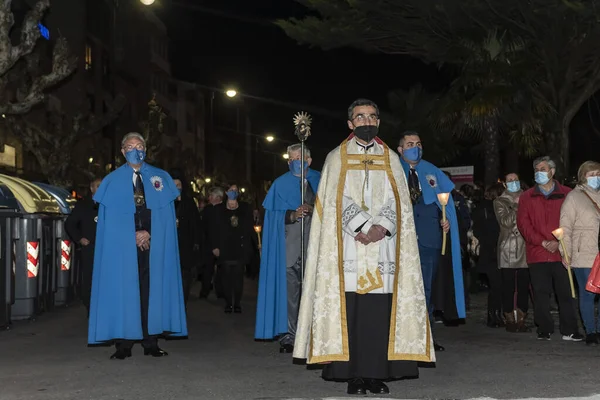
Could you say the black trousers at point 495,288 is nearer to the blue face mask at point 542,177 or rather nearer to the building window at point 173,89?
the blue face mask at point 542,177

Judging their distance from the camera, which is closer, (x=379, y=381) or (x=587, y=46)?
(x=379, y=381)

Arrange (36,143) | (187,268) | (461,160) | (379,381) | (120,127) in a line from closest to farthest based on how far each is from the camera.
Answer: (379,381), (187,268), (36,143), (461,160), (120,127)

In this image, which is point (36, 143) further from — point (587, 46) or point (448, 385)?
point (448, 385)

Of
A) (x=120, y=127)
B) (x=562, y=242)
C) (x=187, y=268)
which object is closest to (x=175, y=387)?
(x=562, y=242)

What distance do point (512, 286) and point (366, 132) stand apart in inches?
213

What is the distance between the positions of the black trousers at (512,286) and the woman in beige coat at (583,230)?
1452 mm

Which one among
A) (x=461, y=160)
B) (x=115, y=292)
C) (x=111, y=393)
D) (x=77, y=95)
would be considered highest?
(x=77, y=95)

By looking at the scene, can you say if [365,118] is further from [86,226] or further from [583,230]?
[86,226]

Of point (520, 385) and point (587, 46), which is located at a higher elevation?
point (587, 46)

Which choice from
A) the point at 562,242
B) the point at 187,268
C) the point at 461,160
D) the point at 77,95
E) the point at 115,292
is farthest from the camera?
the point at 77,95

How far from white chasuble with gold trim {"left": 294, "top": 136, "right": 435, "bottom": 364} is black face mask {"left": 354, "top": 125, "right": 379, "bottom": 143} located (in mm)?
117

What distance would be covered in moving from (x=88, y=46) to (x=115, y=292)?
47.5 metres

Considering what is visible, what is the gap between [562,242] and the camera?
1095 centimetres

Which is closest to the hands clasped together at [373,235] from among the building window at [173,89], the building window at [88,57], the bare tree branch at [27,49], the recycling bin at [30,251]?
the recycling bin at [30,251]
